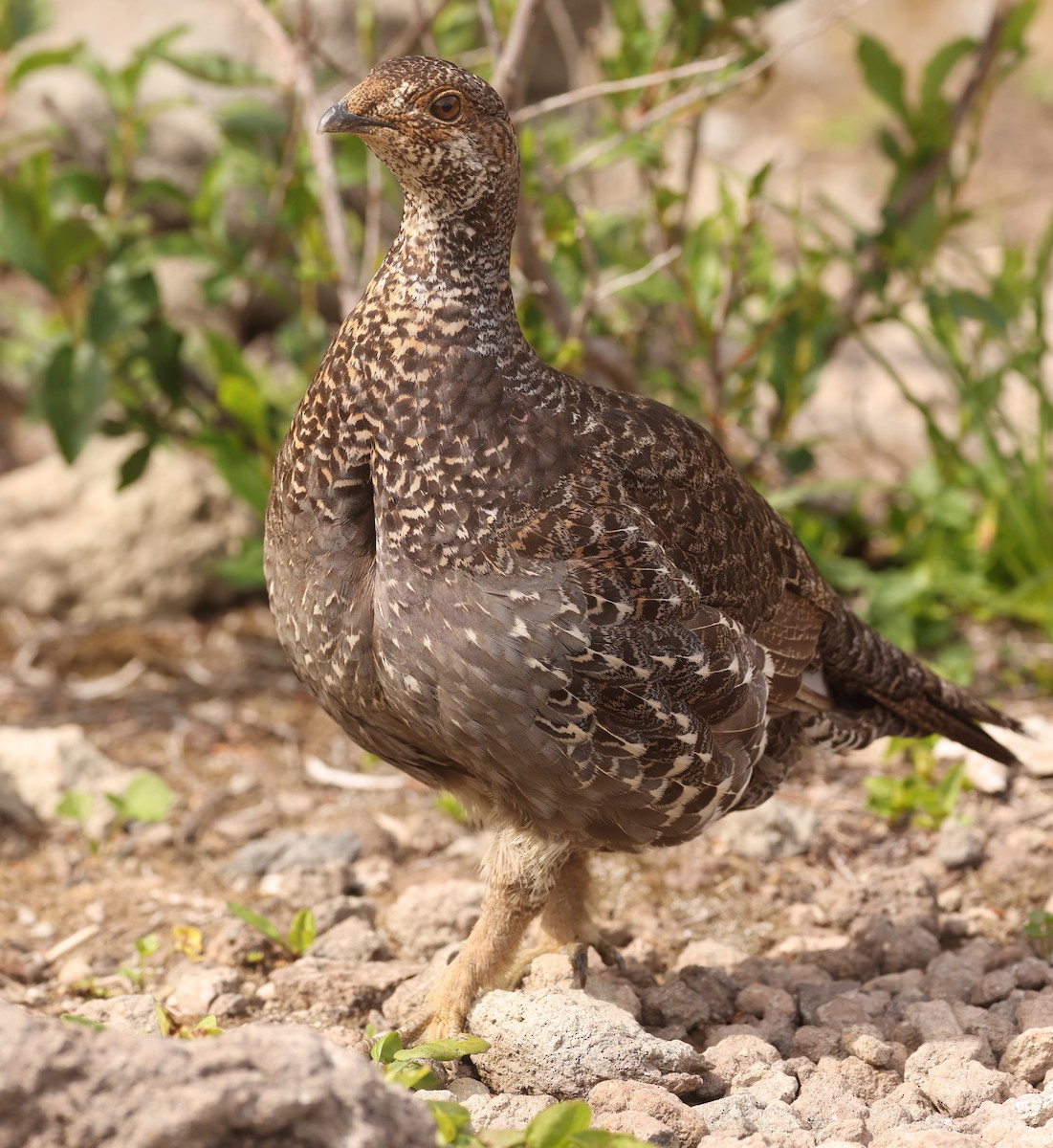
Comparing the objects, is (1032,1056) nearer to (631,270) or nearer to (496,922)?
(496,922)

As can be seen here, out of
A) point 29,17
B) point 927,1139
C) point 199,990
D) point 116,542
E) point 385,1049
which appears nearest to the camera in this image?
point 927,1139

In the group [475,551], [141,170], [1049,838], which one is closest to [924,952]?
[1049,838]

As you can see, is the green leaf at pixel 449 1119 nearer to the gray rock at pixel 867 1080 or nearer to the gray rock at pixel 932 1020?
the gray rock at pixel 867 1080

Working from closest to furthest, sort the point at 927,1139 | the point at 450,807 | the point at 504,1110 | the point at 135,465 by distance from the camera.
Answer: the point at 927,1139 < the point at 504,1110 < the point at 450,807 < the point at 135,465

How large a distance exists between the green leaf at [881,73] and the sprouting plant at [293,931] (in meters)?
3.67

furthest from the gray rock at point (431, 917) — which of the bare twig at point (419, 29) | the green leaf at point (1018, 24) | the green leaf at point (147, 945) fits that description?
the green leaf at point (1018, 24)

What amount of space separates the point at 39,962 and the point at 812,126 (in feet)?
33.7

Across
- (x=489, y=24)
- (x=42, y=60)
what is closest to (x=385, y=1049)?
(x=489, y=24)

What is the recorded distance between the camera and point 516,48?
14.5 ft

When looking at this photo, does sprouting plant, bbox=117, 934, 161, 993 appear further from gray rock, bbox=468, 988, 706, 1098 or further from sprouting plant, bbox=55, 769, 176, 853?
gray rock, bbox=468, 988, 706, 1098

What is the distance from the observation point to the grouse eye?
9.95ft

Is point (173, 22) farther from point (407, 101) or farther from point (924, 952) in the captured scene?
point (924, 952)

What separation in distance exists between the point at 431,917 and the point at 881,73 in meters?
3.52

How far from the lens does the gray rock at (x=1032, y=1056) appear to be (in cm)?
314
